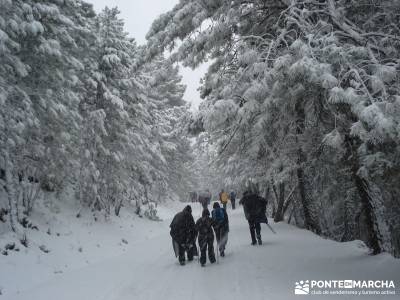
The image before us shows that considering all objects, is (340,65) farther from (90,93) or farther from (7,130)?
(90,93)

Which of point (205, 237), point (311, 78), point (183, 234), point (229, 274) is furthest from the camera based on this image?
point (183, 234)

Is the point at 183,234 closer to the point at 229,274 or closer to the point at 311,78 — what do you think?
the point at 229,274

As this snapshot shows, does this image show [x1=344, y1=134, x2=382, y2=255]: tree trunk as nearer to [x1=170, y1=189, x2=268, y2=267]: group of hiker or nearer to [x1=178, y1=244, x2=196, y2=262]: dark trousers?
[x1=170, y1=189, x2=268, y2=267]: group of hiker

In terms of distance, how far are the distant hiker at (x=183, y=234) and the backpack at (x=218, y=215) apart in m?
0.83

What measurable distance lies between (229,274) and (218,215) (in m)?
2.91

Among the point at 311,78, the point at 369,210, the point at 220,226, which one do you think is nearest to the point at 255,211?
the point at 220,226

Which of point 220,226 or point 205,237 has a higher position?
point 220,226

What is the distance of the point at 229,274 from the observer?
941 cm

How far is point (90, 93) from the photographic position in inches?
731

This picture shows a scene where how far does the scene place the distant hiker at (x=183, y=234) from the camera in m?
11.3

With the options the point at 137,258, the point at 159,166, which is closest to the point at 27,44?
the point at 137,258

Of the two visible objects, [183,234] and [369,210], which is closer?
[369,210]

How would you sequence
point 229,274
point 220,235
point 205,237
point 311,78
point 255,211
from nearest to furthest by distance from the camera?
1. point 311,78
2. point 229,274
3. point 205,237
4. point 220,235
5. point 255,211

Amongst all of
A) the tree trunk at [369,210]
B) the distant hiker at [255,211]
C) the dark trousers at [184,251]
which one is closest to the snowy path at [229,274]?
the dark trousers at [184,251]
